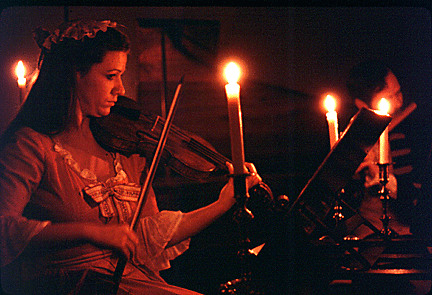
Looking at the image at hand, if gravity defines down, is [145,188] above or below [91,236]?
above

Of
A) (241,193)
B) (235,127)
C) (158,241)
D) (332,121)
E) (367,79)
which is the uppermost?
(367,79)

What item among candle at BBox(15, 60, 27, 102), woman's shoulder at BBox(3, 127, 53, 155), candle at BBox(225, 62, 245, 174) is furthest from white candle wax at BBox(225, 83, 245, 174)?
candle at BBox(15, 60, 27, 102)

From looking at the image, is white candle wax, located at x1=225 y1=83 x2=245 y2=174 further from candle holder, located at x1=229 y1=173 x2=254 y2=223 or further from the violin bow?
the violin bow

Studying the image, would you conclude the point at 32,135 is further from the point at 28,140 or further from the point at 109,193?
the point at 109,193

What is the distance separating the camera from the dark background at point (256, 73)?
129 cm

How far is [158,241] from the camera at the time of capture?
1257mm

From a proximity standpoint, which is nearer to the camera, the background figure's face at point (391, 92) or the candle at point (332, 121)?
the candle at point (332, 121)

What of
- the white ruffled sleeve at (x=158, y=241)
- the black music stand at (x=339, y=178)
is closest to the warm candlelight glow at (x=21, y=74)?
the white ruffled sleeve at (x=158, y=241)

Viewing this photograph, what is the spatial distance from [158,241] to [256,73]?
70 centimetres

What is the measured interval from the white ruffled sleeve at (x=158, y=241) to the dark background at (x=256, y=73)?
31mm

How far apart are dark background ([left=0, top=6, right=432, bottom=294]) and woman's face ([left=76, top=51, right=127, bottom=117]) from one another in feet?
0.14

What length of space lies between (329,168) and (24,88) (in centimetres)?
108

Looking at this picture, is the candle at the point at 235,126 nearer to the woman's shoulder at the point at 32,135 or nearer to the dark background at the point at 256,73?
the dark background at the point at 256,73

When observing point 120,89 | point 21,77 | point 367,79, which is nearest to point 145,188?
point 120,89
